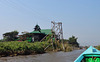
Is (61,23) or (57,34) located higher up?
(61,23)

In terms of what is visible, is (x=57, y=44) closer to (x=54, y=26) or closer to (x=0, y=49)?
(x=54, y=26)

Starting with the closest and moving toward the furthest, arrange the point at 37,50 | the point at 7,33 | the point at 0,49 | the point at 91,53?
the point at 91,53
the point at 0,49
the point at 37,50
the point at 7,33

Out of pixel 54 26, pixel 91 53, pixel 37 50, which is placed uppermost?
pixel 54 26

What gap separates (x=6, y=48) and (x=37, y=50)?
473cm

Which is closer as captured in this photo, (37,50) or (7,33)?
(37,50)

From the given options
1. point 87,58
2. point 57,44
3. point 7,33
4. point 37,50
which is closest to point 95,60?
point 87,58

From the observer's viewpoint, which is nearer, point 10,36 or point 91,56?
point 91,56

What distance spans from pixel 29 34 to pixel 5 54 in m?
13.3

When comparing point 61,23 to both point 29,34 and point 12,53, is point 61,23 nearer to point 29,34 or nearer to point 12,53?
point 29,34

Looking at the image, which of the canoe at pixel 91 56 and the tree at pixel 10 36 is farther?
the tree at pixel 10 36

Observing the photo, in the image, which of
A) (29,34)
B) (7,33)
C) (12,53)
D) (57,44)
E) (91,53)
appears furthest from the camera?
(7,33)

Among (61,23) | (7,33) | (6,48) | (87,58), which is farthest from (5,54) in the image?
(7,33)

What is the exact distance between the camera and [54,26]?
23.5m

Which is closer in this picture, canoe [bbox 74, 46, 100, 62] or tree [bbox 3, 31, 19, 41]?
canoe [bbox 74, 46, 100, 62]
